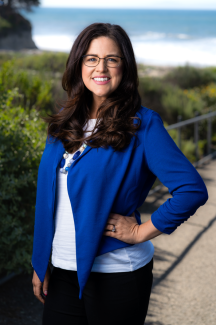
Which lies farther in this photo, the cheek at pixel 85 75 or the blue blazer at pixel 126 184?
the cheek at pixel 85 75

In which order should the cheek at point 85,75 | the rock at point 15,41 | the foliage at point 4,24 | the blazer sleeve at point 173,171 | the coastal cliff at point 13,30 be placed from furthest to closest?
the rock at point 15,41, the coastal cliff at point 13,30, the foliage at point 4,24, the cheek at point 85,75, the blazer sleeve at point 173,171

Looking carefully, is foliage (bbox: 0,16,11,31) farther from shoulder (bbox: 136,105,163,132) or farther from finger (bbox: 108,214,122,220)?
finger (bbox: 108,214,122,220)

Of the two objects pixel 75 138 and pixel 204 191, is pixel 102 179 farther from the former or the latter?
pixel 204 191

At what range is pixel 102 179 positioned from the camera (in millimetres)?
1494

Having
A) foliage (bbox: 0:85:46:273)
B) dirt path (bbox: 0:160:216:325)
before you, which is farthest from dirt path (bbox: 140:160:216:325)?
foliage (bbox: 0:85:46:273)

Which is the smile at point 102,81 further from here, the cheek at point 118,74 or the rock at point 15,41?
the rock at point 15,41

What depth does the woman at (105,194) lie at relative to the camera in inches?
58.2

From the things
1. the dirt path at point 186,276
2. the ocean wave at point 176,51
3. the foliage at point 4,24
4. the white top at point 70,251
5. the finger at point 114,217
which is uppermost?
the finger at point 114,217

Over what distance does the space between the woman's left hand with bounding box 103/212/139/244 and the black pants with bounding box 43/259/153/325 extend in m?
0.15

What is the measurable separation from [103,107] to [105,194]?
408 millimetres

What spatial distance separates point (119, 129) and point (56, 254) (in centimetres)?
64

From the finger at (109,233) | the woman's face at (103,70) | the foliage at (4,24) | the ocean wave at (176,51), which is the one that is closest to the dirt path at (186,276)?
the finger at (109,233)

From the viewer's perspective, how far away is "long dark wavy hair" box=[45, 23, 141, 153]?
1.53 metres

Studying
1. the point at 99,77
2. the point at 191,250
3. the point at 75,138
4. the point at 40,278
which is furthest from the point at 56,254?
the point at 191,250
